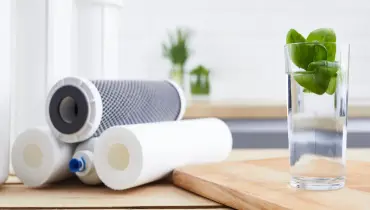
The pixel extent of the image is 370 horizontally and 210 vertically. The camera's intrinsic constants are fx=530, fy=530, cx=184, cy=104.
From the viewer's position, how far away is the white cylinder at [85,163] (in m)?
0.70

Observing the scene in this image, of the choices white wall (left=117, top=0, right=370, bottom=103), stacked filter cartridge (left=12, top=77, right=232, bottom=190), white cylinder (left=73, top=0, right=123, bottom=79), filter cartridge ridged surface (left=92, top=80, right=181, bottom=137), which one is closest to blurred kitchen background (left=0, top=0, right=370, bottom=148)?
white wall (left=117, top=0, right=370, bottom=103)

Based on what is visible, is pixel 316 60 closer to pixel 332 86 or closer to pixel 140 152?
pixel 332 86

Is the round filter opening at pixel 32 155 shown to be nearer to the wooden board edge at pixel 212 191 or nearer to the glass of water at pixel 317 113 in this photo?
the wooden board edge at pixel 212 191

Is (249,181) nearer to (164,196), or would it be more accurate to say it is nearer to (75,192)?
(164,196)

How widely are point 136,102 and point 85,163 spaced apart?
5.5 inches

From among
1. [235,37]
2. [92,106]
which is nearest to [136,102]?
[92,106]

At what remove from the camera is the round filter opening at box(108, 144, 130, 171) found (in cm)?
69

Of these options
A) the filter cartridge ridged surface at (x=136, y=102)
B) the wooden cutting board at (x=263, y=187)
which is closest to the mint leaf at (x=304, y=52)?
the wooden cutting board at (x=263, y=187)

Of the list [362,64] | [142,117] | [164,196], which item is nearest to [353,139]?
[362,64]

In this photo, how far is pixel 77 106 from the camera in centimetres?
73

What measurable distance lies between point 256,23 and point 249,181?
1.83 metres

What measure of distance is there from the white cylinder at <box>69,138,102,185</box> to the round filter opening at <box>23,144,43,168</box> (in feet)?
0.17

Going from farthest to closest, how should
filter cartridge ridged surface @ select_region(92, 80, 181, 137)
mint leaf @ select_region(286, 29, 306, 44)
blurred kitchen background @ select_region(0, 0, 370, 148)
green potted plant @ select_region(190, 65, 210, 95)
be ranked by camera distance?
blurred kitchen background @ select_region(0, 0, 370, 148), green potted plant @ select_region(190, 65, 210, 95), filter cartridge ridged surface @ select_region(92, 80, 181, 137), mint leaf @ select_region(286, 29, 306, 44)

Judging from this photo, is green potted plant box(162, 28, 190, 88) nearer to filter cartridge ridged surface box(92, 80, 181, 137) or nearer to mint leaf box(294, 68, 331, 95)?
filter cartridge ridged surface box(92, 80, 181, 137)
